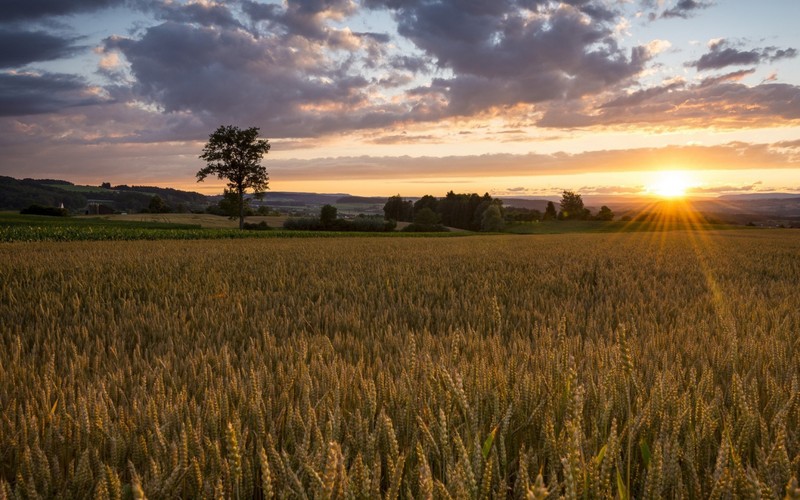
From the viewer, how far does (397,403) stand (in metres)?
2.16

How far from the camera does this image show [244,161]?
67.5m

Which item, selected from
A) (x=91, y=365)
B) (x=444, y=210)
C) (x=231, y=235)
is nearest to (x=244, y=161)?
(x=231, y=235)

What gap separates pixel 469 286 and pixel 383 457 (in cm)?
506

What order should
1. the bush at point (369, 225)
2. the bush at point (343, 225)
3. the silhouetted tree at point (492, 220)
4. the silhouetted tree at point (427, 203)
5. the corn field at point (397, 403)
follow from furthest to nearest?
the silhouetted tree at point (427, 203)
the silhouetted tree at point (492, 220)
the bush at point (369, 225)
the bush at point (343, 225)
the corn field at point (397, 403)

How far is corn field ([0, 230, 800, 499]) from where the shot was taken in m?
1.39

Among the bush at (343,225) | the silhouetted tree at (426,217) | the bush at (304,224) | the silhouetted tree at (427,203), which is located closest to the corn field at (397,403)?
the bush at (304,224)

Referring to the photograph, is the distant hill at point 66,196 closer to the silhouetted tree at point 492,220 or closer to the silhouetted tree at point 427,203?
the silhouetted tree at point 427,203

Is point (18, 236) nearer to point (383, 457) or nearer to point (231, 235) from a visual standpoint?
point (231, 235)

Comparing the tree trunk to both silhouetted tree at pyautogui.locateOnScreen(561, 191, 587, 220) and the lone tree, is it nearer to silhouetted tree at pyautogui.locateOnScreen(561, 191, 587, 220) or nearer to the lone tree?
the lone tree

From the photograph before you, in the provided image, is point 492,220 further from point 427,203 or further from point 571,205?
point 571,205

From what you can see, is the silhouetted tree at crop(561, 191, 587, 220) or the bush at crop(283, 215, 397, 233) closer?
the bush at crop(283, 215, 397, 233)

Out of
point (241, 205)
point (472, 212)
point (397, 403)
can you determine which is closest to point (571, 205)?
point (472, 212)

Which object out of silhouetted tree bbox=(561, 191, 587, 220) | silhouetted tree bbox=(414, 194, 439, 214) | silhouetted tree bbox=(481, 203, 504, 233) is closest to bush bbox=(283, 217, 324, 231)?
silhouetted tree bbox=(481, 203, 504, 233)

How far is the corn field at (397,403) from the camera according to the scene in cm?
139
